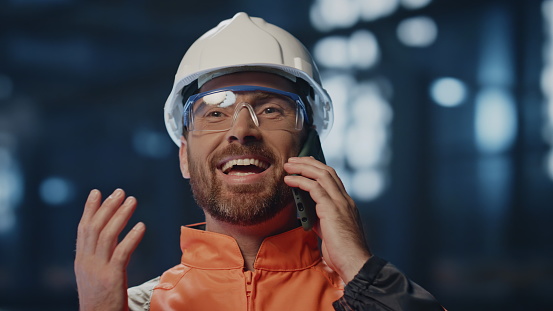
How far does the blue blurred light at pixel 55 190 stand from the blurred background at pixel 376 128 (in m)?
0.01

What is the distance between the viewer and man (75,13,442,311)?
1.54m

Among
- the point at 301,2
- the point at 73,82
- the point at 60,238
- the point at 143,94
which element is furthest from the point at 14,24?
the point at 301,2

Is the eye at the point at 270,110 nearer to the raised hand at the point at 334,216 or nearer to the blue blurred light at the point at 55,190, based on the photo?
the raised hand at the point at 334,216

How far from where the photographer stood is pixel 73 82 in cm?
582

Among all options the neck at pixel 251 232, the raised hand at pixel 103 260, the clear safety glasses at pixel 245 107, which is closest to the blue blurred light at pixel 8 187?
the clear safety glasses at pixel 245 107

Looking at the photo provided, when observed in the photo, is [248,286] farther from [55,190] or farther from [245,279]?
[55,190]

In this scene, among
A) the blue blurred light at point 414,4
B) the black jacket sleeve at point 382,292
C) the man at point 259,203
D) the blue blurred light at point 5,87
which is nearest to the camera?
the black jacket sleeve at point 382,292

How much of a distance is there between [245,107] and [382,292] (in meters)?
0.78

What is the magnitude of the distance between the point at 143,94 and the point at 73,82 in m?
0.81

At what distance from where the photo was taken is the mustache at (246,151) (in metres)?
1.76

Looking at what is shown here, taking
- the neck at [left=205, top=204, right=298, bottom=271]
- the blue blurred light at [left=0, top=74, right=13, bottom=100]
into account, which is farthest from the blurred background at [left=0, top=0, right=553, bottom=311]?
the neck at [left=205, top=204, right=298, bottom=271]

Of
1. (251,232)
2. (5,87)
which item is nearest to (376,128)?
(5,87)

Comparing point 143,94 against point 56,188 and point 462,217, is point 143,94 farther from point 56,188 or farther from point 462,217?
point 462,217

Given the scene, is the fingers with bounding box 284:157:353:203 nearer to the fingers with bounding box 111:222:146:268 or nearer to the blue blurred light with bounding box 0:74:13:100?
the fingers with bounding box 111:222:146:268
